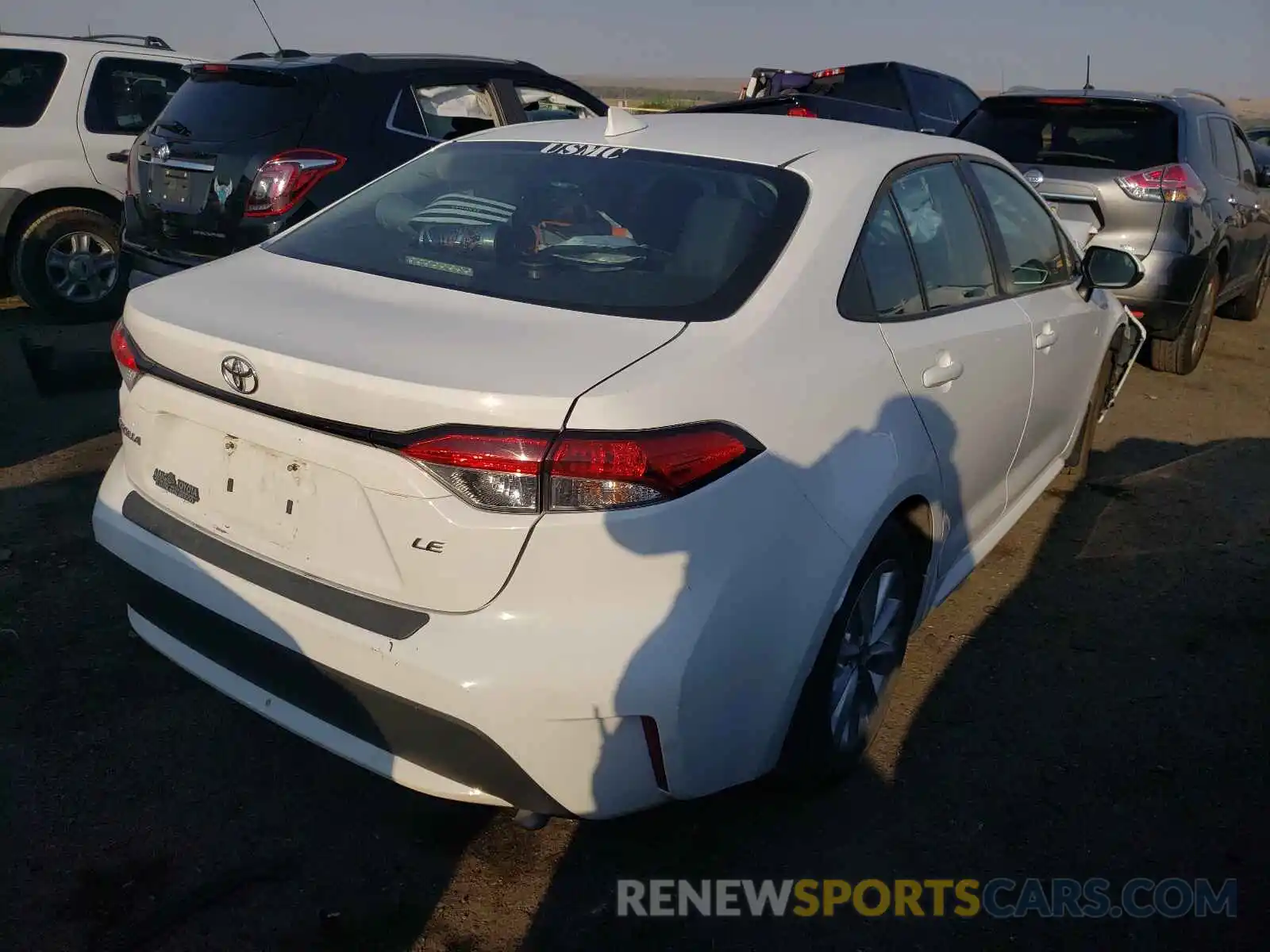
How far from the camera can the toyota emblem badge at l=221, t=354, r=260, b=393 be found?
2.12m

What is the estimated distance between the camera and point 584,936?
7.64 feet

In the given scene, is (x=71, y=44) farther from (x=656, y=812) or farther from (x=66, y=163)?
(x=656, y=812)

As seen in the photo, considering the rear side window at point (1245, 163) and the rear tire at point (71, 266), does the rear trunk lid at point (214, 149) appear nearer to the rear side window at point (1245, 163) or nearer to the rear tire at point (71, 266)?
the rear tire at point (71, 266)

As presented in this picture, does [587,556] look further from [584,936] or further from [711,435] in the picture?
[584,936]

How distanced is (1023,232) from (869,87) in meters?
8.40

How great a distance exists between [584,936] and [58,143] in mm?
6958

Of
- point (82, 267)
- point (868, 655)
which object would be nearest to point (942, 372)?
point (868, 655)

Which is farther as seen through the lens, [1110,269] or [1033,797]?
[1110,269]

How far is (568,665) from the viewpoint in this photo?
1.99 metres

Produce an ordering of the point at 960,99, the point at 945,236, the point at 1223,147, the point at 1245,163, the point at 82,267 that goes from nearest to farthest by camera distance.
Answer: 1. the point at 945,236
2. the point at 1223,147
3. the point at 82,267
4. the point at 1245,163
5. the point at 960,99

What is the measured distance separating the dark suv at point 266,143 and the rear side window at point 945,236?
3243mm

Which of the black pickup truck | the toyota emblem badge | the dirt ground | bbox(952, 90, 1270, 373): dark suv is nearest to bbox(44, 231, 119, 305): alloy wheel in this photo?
the dirt ground

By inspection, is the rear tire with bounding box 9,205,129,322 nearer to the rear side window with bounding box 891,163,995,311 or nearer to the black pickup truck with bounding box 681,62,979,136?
the black pickup truck with bounding box 681,62,979,136

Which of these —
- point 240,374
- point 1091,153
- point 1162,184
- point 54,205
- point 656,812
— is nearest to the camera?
point 240,374
